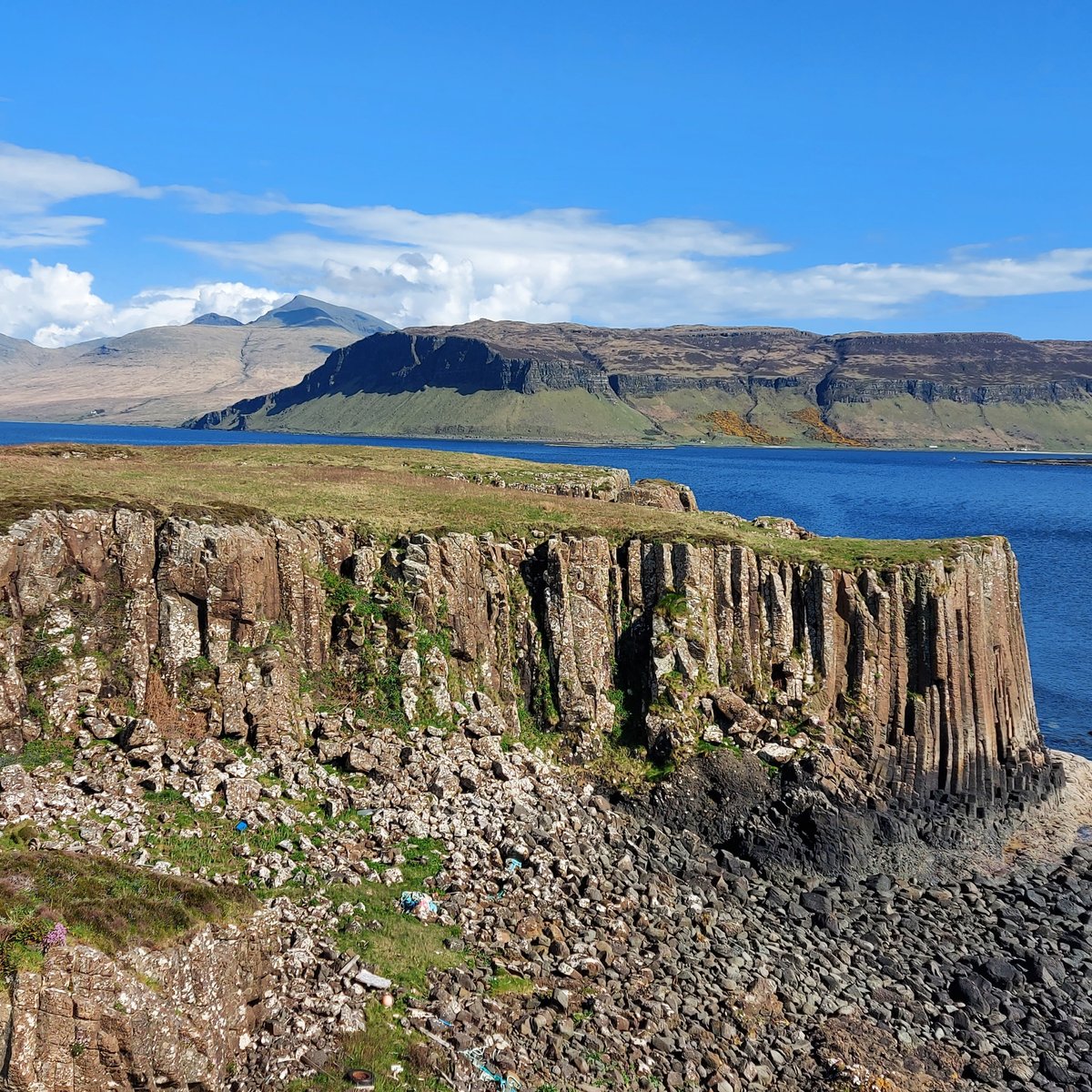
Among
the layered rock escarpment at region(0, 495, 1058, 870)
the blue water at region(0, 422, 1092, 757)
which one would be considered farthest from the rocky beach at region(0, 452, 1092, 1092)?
the blue water at region(0, 422, 1092, 757)

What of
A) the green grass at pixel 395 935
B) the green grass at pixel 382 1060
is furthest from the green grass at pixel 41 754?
the green grass at pixel 382 1060

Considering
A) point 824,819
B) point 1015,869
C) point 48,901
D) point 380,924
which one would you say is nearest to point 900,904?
point 824,819

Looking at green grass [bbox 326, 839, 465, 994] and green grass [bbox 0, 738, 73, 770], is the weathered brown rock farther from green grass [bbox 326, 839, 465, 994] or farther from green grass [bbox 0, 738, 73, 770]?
green grass [bbox 326, 839, 465, 994]

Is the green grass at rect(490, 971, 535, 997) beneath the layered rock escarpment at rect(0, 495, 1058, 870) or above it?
beneath

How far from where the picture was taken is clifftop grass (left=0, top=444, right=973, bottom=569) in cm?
4212

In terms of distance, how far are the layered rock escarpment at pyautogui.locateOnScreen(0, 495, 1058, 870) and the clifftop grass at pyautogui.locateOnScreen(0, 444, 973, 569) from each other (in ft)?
4.45

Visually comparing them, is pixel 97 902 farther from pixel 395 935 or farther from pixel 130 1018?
pixel 395 935

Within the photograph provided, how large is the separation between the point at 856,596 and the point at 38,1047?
38229 millimetres

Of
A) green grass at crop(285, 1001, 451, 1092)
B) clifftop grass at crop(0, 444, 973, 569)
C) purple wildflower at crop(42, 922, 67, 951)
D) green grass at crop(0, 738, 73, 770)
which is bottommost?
green grass at crop(285, 1001, 451, 1092)

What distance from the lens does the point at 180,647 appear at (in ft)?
121

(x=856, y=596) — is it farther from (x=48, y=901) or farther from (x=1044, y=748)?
(x=48, y=901)

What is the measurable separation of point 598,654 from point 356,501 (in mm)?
16424

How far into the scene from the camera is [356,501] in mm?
49406

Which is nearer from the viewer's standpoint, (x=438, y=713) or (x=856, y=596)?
(x=438, y=713)
